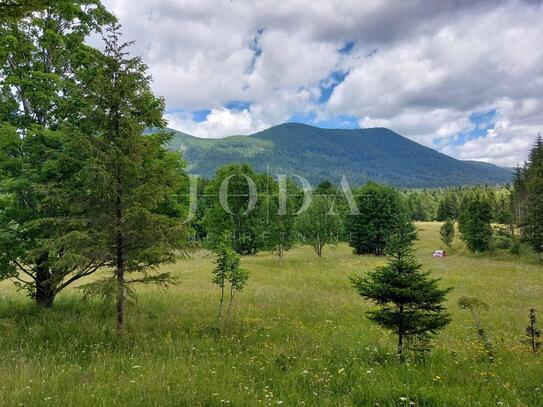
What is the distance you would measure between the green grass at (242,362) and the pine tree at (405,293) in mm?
807

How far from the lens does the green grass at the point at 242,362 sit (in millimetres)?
5852

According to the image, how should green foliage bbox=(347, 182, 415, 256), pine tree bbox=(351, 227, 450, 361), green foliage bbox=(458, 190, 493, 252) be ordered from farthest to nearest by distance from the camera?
1. green foliage bbox=(347, 182, 415, 256)
2. green foliage bbox=(458, 190, 493, 252)
3. pine tree bbox=(351, 227, 450, 361)

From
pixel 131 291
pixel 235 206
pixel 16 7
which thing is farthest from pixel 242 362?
pixel 235 206

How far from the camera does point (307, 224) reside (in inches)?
1793

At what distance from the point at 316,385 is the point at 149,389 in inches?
121

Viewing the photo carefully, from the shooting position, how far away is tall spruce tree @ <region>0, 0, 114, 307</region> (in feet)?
30.0

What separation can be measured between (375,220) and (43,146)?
53504 millimetres

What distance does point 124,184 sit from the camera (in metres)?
9.48

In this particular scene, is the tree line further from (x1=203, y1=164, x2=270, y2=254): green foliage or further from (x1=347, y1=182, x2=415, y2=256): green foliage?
(x1=347, y1=182, x2=415, y2=256): green foliage

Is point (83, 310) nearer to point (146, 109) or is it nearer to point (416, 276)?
point (146, 109)

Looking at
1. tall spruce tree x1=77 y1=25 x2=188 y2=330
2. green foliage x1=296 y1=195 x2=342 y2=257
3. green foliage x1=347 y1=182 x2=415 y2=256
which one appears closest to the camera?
tall spruce tree x1=77 y1=25 x2=188 y2=330

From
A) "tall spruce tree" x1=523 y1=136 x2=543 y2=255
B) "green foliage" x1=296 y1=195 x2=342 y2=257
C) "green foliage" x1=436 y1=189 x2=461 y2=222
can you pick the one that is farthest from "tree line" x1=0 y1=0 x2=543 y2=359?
"green foliage" x1=436 y1=189 x2=461 y2=222

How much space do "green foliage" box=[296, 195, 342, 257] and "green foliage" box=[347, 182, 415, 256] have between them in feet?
41.5

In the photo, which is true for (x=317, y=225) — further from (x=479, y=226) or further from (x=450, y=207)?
(x=450, y=207)
